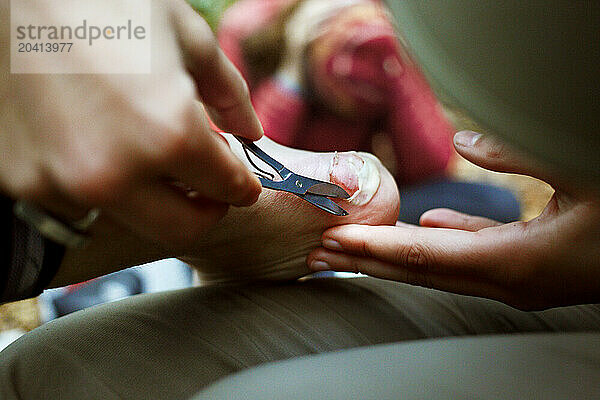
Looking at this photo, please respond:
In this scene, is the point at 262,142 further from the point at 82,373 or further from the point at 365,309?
the point at 82,373

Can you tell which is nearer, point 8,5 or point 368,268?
point 8,5

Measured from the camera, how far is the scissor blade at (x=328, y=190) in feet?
2.30

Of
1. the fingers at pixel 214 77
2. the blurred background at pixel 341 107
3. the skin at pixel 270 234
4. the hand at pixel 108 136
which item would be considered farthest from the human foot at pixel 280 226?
the blurred background at pixel 341 107

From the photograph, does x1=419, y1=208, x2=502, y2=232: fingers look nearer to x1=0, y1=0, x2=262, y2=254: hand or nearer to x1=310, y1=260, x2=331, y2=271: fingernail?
x1=310, y1=260, x2=331, y2=271: fingernail

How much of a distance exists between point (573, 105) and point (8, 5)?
323 millimetres

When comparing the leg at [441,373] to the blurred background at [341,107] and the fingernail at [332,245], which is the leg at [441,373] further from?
the blurred background at [341,107]

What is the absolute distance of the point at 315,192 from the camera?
70 cm

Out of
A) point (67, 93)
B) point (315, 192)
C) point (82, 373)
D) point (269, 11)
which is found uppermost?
point (269, 11)

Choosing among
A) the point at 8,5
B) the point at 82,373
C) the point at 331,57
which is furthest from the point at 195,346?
the point at 331,57

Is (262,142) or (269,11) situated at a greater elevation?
(269,11)

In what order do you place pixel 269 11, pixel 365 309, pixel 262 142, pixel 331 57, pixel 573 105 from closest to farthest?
pixel 573 105 → pixel 365 309 → pixel 262 142 → pixel 331 57 → pixel 269 11

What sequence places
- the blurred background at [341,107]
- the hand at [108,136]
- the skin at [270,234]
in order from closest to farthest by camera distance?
the hand at [108,136] → the skin at [270,234] → the blurred background at [341,107]

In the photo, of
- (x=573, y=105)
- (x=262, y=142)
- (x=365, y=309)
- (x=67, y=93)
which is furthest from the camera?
(x=262, y=142)

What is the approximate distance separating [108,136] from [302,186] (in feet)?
1.15
